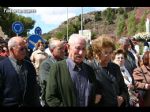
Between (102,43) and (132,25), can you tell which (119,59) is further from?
(132,25)

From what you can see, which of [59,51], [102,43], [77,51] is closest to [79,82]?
[77,51]

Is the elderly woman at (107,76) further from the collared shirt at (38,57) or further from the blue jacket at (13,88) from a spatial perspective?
the collared shirt at (38,57)

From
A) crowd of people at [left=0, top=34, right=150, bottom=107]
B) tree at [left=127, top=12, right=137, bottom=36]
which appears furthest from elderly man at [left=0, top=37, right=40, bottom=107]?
tree at [left=127, top=12, right=137, bottom=36]

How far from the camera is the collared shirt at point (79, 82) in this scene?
499cm

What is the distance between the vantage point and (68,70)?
503 centimetres

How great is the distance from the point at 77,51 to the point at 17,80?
793 mm

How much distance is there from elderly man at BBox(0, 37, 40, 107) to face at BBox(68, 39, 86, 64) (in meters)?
0.68


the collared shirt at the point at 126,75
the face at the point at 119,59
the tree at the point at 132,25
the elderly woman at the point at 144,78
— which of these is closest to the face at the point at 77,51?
the elderly woman at the point at 144,78

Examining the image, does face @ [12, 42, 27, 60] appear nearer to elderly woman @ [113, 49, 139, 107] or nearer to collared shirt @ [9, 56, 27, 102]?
collared shirt @ [9, 56, 27, 102]

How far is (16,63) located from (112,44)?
1.07 m

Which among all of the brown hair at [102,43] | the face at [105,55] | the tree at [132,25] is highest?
the brown hair at [102,43]

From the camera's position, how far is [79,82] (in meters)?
5.02
